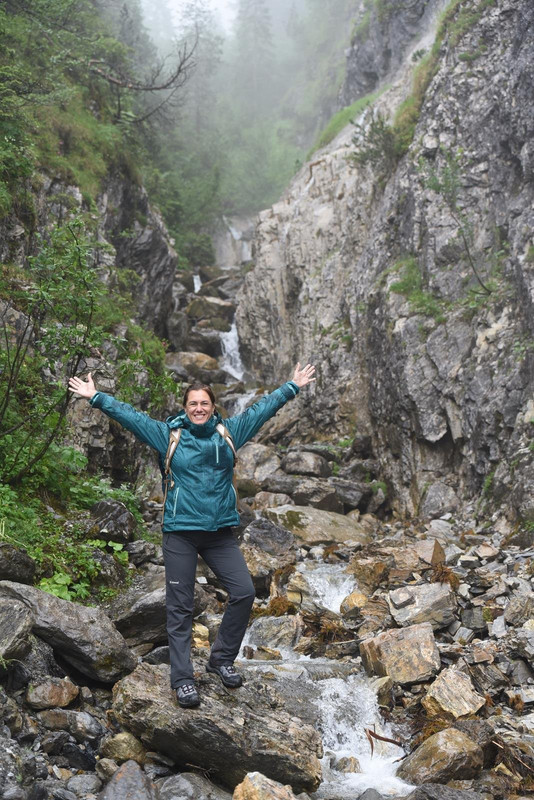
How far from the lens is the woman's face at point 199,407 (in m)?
4.65

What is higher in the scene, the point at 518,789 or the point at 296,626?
the point at 296,626

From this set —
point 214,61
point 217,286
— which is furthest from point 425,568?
→ point 214,61

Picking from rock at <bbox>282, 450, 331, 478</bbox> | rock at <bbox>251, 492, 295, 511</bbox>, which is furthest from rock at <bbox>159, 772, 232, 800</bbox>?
rock at <bbox>282, 450, 331, 478</bbox>

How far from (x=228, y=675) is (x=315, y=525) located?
865 centimetres

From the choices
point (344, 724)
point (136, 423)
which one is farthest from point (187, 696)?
point (344, 724)

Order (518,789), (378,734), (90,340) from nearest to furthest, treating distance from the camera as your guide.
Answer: (518,789)
(378,734)
(90,340)

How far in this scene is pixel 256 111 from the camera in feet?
222

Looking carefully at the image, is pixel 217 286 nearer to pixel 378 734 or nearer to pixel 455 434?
pixel 455 434

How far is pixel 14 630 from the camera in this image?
4348mm

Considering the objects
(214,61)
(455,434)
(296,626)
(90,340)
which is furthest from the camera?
(214,61)

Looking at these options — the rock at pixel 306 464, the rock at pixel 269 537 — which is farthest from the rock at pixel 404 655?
the rock at pixel 306 464

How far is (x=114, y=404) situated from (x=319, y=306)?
20478 millimetres

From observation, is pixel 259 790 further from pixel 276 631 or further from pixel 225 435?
pixel 276 631

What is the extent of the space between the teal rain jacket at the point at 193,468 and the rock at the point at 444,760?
104 inches
